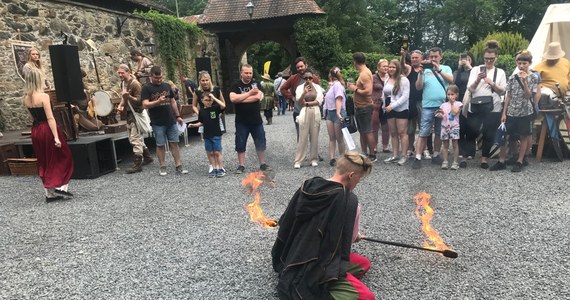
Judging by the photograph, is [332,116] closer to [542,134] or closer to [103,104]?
[542,134]

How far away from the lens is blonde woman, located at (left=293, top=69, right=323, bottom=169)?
6801 millimetres

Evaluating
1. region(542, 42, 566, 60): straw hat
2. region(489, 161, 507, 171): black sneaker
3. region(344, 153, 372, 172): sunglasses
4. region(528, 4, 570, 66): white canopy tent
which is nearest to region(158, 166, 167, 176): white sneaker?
region(344, 153, 372, 172): sunglasses

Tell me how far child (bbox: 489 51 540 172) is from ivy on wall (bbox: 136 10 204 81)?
38.9 feet

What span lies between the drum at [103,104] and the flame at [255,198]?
391 centimetres

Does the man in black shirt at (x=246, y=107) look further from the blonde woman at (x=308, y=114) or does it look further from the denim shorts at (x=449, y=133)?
the denim shorts at (x=449, y=133)

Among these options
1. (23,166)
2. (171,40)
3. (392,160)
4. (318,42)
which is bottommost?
(392,160)

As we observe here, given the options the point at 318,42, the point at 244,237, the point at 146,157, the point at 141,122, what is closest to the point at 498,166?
the point at 244,237

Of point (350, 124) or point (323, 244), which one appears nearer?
point (323, 244)

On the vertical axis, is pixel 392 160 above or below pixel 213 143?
below

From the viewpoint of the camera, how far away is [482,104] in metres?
6.32

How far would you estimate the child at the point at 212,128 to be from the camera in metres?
6.63

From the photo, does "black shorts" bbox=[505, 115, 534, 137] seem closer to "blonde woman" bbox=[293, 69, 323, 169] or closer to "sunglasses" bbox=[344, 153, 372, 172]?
"blonde woman" bbox=[293, 69, 323, 169]

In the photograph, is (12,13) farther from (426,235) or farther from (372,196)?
(426,235)

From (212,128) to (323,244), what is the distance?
432 cm
